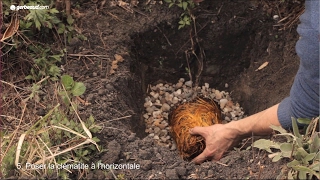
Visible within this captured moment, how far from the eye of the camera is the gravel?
2.26 metres

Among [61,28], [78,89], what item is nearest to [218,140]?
[78,89]

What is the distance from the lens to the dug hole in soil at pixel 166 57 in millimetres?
1787

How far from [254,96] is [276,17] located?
433mm

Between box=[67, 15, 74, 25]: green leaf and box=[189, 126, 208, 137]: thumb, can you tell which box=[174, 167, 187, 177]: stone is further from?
box=[67, 15, 74, 25]: green leaf

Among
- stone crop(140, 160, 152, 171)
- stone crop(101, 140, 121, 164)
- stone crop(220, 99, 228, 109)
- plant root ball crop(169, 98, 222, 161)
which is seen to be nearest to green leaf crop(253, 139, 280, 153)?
stone crop(140, 160, 152, 171)

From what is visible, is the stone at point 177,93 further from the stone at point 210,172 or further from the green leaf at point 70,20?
the stone at point 210,172

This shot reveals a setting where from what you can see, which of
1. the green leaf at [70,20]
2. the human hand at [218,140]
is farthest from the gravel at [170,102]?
the green leaf at [70,20]

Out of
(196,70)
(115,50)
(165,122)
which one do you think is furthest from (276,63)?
(115,50)

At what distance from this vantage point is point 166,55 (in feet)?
7.47

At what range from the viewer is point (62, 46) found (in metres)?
1.88

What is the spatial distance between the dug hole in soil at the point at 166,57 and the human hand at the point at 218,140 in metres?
0.11

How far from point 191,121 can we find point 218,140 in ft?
1.34

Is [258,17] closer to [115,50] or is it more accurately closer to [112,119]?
[115,50]

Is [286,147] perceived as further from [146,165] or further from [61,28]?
[61,28]
